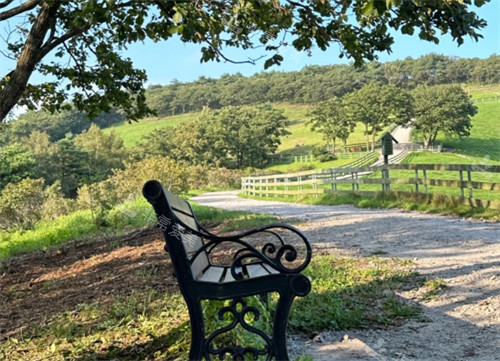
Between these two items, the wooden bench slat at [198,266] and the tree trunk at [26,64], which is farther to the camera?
the tree trunk at [26,64]

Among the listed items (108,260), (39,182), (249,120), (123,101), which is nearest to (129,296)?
(108,260)

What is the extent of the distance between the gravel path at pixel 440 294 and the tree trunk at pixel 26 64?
417 cm

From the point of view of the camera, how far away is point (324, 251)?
18.6 ft

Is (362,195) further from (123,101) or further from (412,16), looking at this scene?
(412,16)

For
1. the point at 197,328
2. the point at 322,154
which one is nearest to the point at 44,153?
the point at 322,154

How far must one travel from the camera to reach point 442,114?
23.4 meters

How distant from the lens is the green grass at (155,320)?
273cm

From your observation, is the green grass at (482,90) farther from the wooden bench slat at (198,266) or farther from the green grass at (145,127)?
the wooden bench slat at (198,266)

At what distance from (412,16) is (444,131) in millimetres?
21133

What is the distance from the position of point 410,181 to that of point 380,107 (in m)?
16.8

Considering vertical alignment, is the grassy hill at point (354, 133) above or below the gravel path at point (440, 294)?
above

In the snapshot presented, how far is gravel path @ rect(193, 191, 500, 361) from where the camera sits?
8.51 ft

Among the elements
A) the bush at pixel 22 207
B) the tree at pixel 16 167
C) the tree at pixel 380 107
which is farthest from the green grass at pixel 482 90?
the tree at pixel 16 167

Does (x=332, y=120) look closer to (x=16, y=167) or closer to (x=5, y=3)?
(x=16, y=167)
